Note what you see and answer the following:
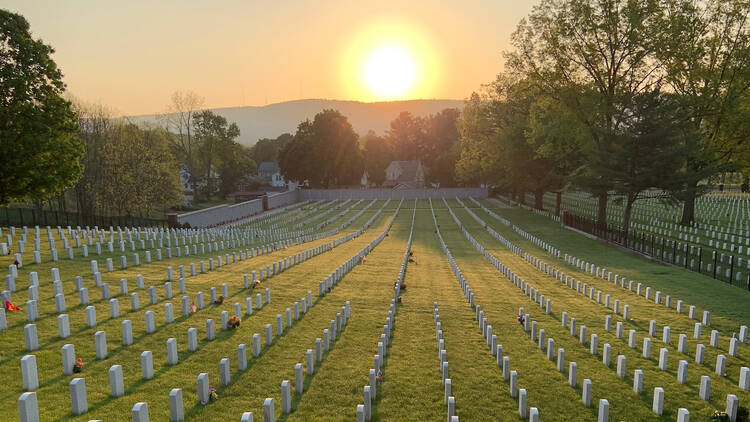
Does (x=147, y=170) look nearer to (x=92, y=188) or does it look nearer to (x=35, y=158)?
(x=92, y=188)

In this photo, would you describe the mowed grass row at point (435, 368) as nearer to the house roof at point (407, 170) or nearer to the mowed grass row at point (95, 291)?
the mowed grass row at point (95, 291)

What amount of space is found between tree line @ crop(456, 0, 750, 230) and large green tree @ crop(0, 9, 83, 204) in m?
27.9

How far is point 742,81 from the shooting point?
29703 mm

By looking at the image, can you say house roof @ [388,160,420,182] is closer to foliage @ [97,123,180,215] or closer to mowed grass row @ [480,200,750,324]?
foliage @ [97,123,180,215]

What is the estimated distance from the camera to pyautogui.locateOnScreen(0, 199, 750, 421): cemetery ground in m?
6.42

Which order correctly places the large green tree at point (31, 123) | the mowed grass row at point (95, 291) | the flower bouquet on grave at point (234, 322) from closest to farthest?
the mowed grass row at point (95, 291)
the flower bouquet on grave at point (234, 322)
the large green tree at point (31, 123)

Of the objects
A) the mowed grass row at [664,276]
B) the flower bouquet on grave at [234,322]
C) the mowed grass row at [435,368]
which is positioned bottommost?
the mowed grass row at [664,276]

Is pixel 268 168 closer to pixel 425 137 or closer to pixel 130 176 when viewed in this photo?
pixel 425 137

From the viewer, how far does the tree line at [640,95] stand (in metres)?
26.1

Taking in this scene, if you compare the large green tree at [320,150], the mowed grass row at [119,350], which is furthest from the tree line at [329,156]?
the mowed grass row at [119,350]

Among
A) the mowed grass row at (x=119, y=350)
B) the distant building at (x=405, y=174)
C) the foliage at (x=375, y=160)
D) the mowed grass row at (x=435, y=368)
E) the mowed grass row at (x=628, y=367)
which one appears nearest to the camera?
the mowed grass row at (x=119, y=350)

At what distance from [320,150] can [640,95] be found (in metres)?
52.0

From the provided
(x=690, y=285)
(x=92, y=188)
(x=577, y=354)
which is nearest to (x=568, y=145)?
(x=690, y=285)

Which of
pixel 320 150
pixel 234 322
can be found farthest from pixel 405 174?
pixel 234 322
